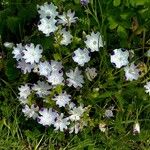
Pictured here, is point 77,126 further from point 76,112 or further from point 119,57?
point 119,57

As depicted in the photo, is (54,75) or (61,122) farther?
(61,122)

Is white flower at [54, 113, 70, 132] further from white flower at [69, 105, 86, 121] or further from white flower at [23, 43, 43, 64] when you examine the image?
white flower at [23, 43, 43, 64]

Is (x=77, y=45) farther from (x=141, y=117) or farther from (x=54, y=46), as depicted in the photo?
(x=141, y=117)

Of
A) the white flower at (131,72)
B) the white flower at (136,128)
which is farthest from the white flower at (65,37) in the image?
the white flower at (136,128)

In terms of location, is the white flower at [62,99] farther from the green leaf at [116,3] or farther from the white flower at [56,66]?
the green leaf at [116,3]

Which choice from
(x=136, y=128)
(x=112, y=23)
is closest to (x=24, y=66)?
(x=112, y=23)

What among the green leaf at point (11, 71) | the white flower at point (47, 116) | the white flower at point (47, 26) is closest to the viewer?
the white flower at point (47, 26)

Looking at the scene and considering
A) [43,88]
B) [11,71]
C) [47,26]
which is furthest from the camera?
[11,71]
